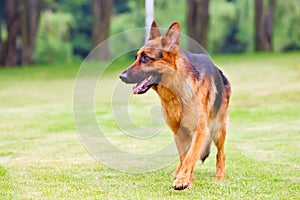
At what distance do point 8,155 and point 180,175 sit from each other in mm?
3538

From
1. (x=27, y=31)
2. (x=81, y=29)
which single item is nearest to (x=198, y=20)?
(x=27, y=31)

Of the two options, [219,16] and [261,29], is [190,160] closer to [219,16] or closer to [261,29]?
[261,29]

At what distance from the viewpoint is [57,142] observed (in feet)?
33.2

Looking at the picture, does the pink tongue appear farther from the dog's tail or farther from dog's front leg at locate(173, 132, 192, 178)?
the dog's tail

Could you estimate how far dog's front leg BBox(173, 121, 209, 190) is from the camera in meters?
5.75

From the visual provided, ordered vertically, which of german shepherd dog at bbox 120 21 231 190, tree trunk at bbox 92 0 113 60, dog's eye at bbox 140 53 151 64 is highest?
dog's eye at bbox 140 53 151 64

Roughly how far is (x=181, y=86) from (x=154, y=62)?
1.22ft

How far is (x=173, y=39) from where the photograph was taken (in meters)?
5.92

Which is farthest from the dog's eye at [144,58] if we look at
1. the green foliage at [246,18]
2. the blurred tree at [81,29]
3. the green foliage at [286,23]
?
the blurred tree at [81,29]

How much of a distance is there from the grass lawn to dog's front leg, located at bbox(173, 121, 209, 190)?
0.09 m

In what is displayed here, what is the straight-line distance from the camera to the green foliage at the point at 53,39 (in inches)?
1702

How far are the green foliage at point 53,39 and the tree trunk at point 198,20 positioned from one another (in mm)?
14077

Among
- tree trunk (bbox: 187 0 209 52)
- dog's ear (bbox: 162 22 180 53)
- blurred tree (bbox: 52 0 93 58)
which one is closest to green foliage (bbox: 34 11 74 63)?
blurred tree (bbox: 52 0 93 58)

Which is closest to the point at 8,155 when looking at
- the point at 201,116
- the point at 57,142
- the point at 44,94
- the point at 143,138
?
the point at 57,142
